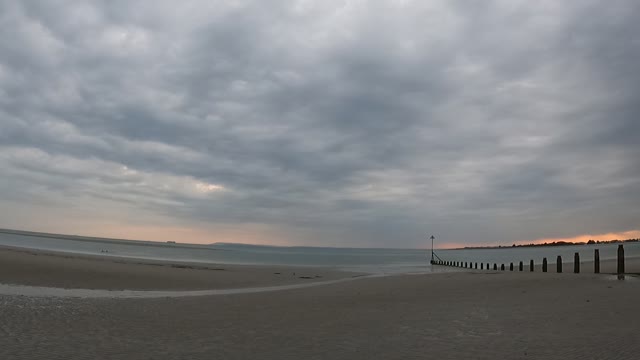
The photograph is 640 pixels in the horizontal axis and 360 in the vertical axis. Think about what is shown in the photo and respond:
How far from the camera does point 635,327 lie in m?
10.7

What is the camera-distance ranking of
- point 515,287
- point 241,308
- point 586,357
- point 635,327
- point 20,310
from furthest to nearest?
1. point 515,287
2. point 241,308
3. point 20,310
4. point 635,327
5. point 586,357

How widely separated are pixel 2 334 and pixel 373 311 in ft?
33.3

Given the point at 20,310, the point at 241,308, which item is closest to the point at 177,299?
the point at 241,308

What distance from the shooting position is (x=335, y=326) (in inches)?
498

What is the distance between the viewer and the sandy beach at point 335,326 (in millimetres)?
9227

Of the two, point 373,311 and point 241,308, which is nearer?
point 373,311

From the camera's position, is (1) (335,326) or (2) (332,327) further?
(1) (335,326)

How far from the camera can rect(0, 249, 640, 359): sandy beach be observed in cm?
923

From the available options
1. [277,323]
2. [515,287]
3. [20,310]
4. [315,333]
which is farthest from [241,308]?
[515,287]

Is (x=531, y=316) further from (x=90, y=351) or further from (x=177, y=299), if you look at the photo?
(x=177, y=299)

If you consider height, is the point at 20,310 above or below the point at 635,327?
below

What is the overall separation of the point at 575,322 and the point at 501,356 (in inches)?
172

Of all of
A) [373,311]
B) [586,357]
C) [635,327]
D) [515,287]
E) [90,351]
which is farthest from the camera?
[515,287]

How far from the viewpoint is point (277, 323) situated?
13.2 m
